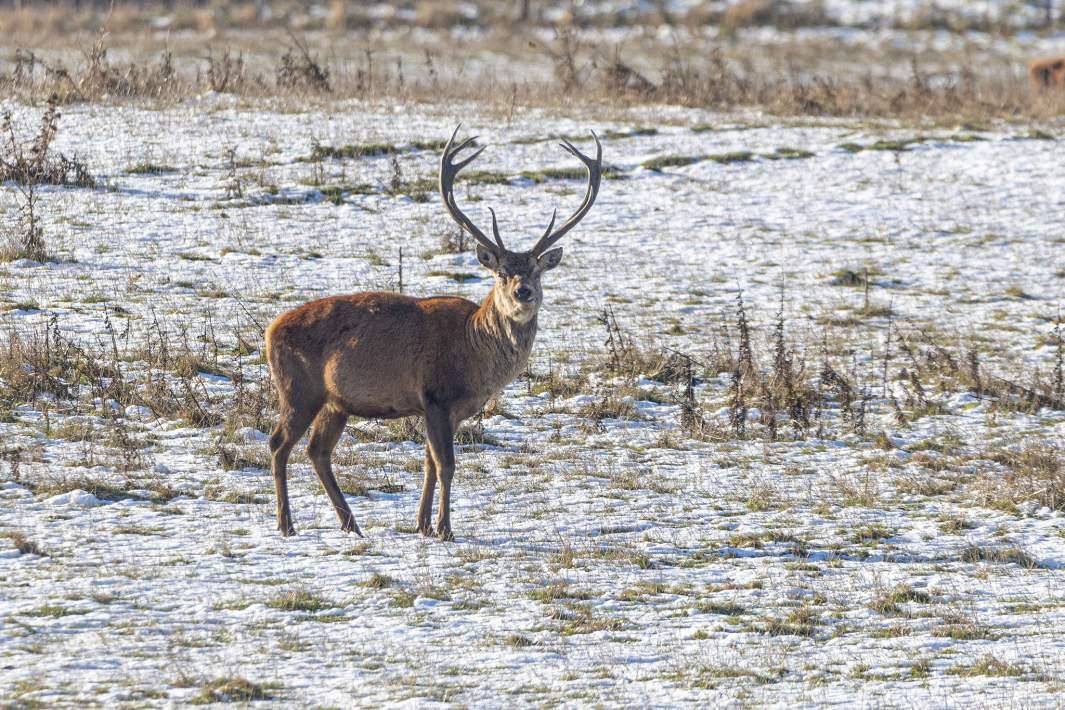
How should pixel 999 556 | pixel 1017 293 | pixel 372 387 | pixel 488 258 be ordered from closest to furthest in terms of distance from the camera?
pixel 999 556 < pixel 372 387 < pixel 488 258 < pixel 1017 293

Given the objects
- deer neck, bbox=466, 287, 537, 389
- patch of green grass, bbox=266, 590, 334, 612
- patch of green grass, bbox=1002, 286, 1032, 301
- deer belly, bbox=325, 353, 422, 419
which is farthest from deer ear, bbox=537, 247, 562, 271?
patch of green grass, bbox=1002, 286, 1032, 301

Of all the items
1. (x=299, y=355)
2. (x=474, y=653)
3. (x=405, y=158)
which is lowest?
(x=474, y=653)

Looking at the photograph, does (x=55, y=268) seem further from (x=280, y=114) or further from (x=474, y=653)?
(x=474, y=653)

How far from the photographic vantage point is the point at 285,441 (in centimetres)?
967

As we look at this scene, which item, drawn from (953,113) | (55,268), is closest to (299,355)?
(55,268)

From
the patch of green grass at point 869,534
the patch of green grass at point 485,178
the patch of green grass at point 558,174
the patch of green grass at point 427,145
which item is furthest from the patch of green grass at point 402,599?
the patch of green grass at point 427,145

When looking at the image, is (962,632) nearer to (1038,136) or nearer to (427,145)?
(427,145)

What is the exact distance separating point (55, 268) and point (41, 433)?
436 cm

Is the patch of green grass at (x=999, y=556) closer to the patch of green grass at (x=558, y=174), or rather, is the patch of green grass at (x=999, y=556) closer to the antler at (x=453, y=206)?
the antler at (x=453, y=206)

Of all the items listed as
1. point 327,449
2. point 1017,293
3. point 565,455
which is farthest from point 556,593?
point 1017,293

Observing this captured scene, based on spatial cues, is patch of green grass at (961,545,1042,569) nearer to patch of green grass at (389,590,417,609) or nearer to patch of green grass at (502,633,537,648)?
patch of green grass at (502,633,537,648)

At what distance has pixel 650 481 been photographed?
11.0 metres

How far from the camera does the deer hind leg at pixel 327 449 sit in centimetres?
Answer: 970

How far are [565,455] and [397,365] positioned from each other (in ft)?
6.92
